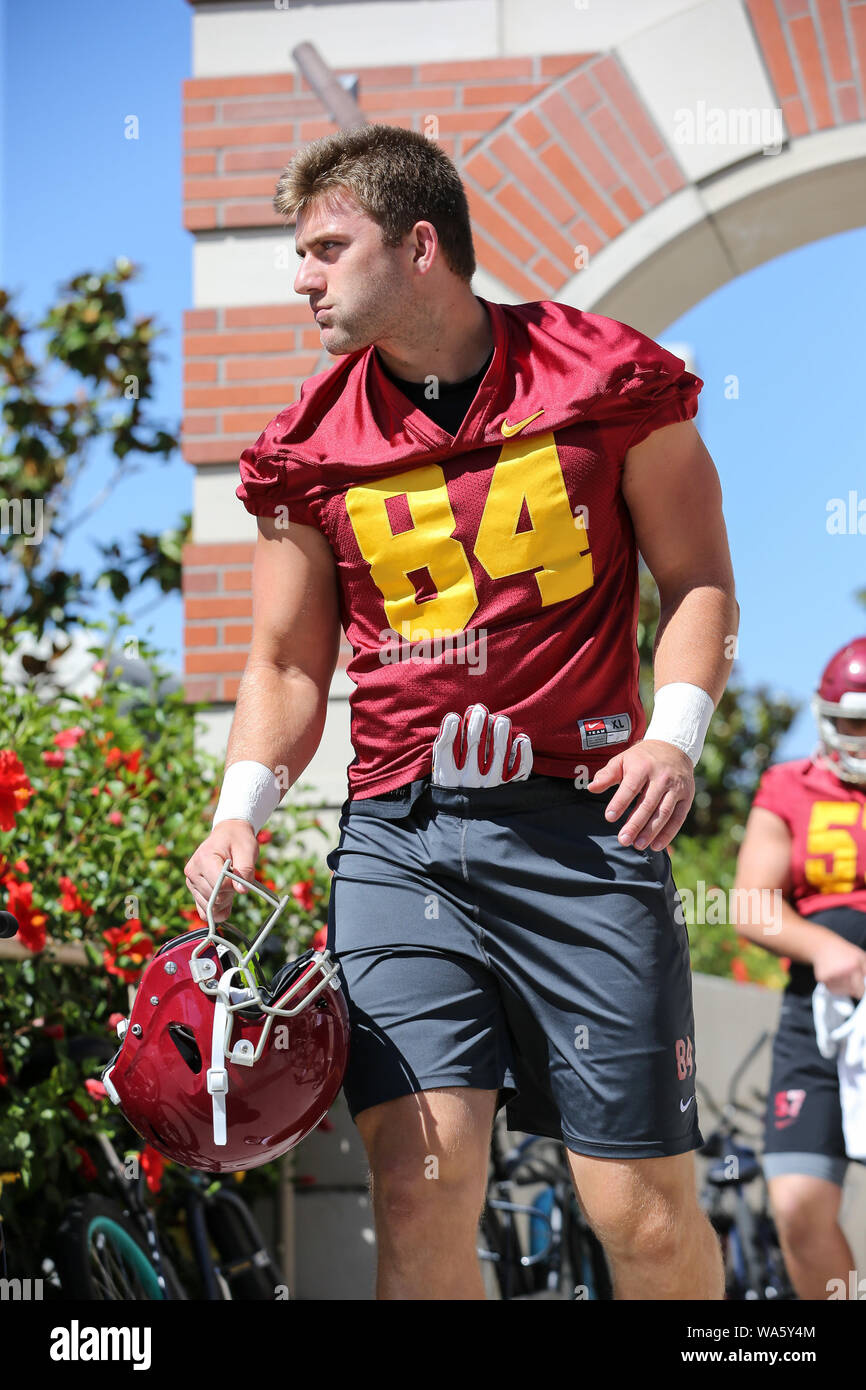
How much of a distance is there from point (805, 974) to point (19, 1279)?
2205 mm

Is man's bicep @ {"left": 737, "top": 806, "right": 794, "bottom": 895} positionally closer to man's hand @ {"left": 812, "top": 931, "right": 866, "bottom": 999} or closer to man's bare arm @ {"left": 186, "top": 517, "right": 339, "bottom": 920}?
man's hand @ {"left": 812, "top": 931, "right": 866, "bottom": 999}

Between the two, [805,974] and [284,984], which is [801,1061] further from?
[284,984]

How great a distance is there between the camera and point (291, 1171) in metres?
4.35

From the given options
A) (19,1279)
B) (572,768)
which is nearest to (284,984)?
(572,768)

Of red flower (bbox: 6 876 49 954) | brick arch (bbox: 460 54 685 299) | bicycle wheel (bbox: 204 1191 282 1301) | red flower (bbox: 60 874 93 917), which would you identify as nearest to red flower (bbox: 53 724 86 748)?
red flower (bbox: 60 874 93 917)

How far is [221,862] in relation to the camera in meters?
2.29

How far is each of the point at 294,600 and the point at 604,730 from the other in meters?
0.59

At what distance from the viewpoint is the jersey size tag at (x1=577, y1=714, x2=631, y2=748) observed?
2373mm

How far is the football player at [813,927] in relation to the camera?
152 inches

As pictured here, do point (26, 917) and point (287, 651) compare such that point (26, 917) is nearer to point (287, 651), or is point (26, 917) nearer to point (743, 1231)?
point (287, 651)

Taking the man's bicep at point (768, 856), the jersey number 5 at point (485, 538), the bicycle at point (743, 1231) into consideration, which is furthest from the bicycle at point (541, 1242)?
the jersey number 5 at point (485, 538)

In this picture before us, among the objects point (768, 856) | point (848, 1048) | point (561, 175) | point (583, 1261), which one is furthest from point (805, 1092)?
point (561, 175)

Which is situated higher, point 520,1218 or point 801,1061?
point 801,1061

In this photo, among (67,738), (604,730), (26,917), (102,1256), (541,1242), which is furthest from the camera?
(541,1242)
